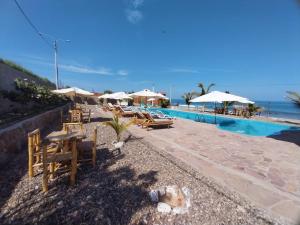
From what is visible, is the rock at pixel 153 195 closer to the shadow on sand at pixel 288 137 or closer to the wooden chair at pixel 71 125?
the wooden chair at pixel 71 125

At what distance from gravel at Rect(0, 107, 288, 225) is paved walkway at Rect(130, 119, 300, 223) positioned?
381 millimetres

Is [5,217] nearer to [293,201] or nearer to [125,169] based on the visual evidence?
[125,169]

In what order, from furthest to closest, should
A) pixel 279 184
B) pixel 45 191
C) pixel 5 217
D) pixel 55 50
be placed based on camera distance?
1. pixel 55 50
2. pixel 279 184
3. pixel 45 191
4. pixel 5 217

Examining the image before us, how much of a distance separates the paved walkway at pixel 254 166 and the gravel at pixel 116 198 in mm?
381

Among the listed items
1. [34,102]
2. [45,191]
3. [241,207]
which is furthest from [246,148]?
[34,102]

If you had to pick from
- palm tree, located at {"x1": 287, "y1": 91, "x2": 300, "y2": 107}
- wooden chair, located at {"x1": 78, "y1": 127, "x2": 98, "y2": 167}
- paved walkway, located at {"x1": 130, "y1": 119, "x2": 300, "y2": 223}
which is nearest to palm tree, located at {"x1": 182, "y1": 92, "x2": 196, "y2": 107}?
palm tree, located at {"x1": 287, "y1": 91, "x2": 300, "y2": 107}

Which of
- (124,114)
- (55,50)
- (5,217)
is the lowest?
(5,217)

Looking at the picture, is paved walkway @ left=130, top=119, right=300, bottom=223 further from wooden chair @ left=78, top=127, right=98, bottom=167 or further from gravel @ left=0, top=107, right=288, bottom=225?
wooden chair @ left=78, top=127, right=98, bottom=167

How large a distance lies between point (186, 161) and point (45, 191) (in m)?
3.30

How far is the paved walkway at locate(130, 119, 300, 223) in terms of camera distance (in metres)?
3.17

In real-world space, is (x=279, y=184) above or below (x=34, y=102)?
below

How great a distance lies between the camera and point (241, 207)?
2.90 meters

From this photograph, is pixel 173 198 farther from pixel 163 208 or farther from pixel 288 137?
pixel 288 137

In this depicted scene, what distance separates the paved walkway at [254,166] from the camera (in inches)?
125
